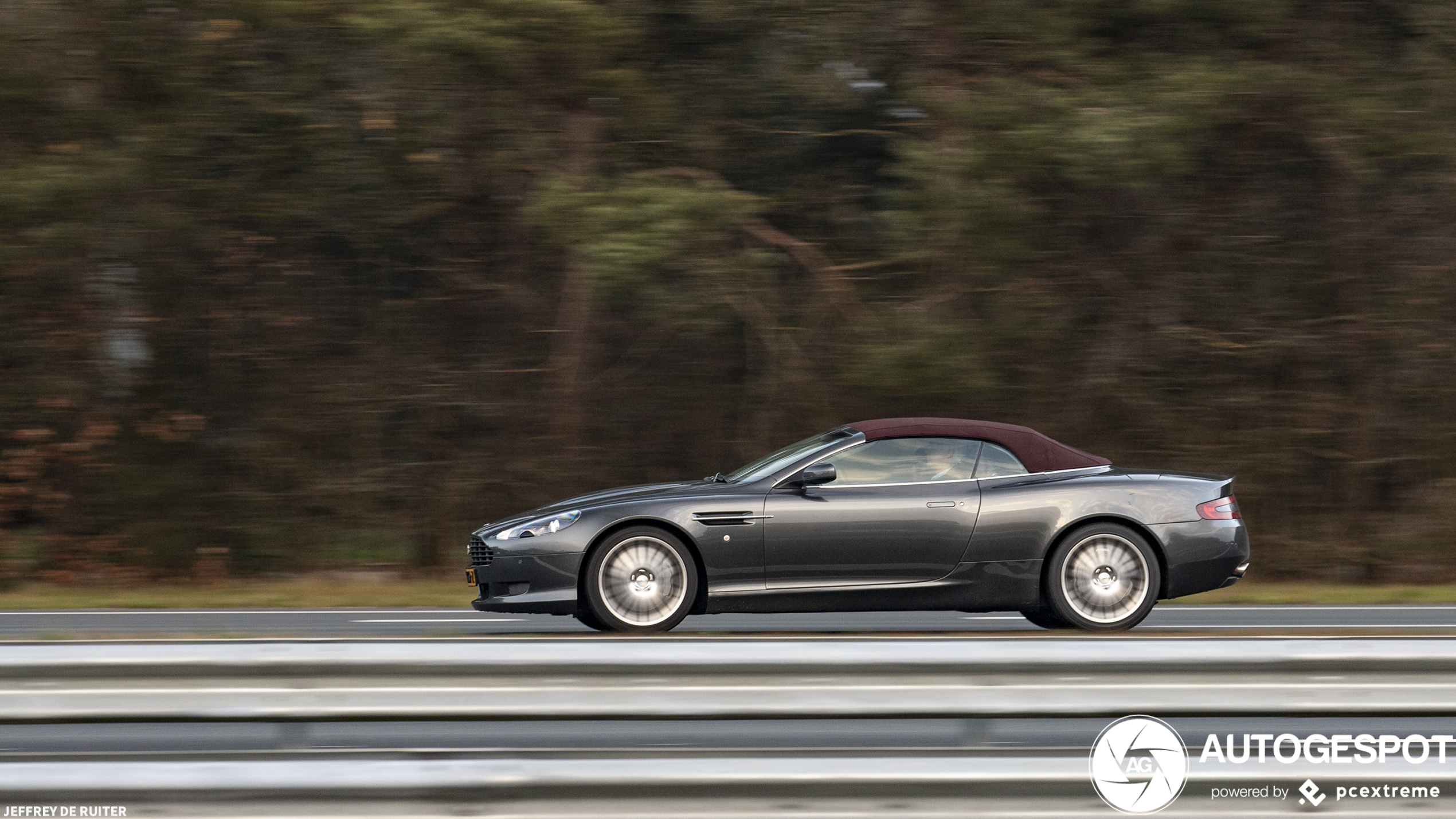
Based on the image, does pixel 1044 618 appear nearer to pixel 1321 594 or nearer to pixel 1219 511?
pixel 1219 511

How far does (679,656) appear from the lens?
420 centimetres

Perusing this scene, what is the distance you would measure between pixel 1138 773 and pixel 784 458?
4.81m

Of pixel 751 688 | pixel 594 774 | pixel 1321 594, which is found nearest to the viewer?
pixel 594 774

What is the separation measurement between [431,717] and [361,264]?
1109 centimetres

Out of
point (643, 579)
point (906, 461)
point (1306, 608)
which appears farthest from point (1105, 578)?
point (1306, 608)

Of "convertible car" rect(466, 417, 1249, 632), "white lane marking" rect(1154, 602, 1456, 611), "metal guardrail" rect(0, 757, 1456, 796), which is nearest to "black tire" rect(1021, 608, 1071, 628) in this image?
"convertible car" rect(466, 417, 1249, 632)

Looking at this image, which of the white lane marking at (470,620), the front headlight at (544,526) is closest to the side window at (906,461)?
the front headlight at (544,526)

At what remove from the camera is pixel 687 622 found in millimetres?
8680

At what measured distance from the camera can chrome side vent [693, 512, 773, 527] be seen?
26.1ft

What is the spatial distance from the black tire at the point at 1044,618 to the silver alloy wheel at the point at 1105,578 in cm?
13

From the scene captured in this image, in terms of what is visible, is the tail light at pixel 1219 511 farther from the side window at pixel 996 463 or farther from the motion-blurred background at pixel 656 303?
the motion-blurred background at pixel 656 303

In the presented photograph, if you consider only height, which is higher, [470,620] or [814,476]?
[814,476]

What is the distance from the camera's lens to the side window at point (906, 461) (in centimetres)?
820

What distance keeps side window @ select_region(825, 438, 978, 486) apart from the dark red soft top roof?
0.17ft
